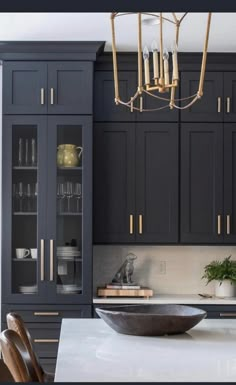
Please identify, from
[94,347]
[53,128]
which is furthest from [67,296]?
[94,347]

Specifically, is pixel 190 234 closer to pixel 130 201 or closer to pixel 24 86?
pixel 130 201

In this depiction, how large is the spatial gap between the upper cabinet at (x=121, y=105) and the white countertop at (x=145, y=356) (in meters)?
2.32

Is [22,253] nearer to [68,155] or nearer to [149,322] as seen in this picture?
[68,155]

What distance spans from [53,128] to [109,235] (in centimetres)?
95

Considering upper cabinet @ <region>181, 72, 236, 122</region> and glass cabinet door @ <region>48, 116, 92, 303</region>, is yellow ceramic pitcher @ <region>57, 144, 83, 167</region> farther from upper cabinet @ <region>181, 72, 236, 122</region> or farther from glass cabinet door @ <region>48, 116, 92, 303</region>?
upper cabinet @ <region>181, 72, 236, 122</region>

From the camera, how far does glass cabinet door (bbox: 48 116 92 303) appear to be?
15.7 ft

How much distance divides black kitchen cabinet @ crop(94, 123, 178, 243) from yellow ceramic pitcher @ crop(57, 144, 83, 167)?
22cm

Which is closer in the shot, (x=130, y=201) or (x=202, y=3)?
(x=202, y=3)

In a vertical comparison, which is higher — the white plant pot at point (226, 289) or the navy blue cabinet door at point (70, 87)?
the navy blue cabinet door at point (70, 87)

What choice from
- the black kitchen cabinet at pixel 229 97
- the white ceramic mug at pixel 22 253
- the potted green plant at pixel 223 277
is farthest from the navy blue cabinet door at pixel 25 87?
the potted green plant at pixel 223 277

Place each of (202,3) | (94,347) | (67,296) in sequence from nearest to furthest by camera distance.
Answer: (202,3), (94,347), (67,296)

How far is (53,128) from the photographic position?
487cm

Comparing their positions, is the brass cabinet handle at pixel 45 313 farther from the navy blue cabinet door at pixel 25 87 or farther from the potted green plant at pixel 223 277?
the navy blue cabinet door at pixel 25 87

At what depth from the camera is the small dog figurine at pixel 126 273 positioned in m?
5.02
